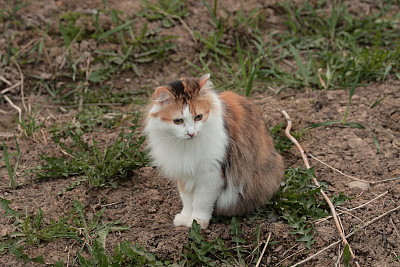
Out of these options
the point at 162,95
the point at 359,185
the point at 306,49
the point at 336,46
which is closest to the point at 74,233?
the point at 162,95

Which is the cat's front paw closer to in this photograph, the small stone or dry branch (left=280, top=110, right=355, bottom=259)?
dry branch (left=280, top=110, right=355, bottom=259)

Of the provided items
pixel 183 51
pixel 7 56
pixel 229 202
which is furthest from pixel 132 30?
pixel 229 202

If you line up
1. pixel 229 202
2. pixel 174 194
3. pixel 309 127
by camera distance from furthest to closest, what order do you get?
pixel 309 127
pixel 174 194
pixel 229 202

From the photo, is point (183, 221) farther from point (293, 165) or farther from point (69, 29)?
point (69, 29)

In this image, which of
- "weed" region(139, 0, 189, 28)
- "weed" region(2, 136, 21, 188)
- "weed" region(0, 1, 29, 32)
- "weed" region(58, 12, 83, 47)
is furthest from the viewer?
"weed" region(139, 0, 189, 28)

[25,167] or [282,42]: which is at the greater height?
[282,42]

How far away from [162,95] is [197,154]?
0.43 m

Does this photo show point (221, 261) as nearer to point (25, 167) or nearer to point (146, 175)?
point (146, 175)

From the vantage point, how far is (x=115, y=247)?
3.49 metres

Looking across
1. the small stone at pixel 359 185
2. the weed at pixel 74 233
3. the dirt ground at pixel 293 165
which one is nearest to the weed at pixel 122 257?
the weed at pixel 74 233

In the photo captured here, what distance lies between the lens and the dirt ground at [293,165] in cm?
356

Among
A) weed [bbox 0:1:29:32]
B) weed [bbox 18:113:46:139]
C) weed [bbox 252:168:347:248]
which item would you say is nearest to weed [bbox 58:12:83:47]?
weed [bbox 0:1:29:32]

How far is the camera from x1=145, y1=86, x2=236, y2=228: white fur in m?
3.40

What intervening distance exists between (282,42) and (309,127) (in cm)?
158
